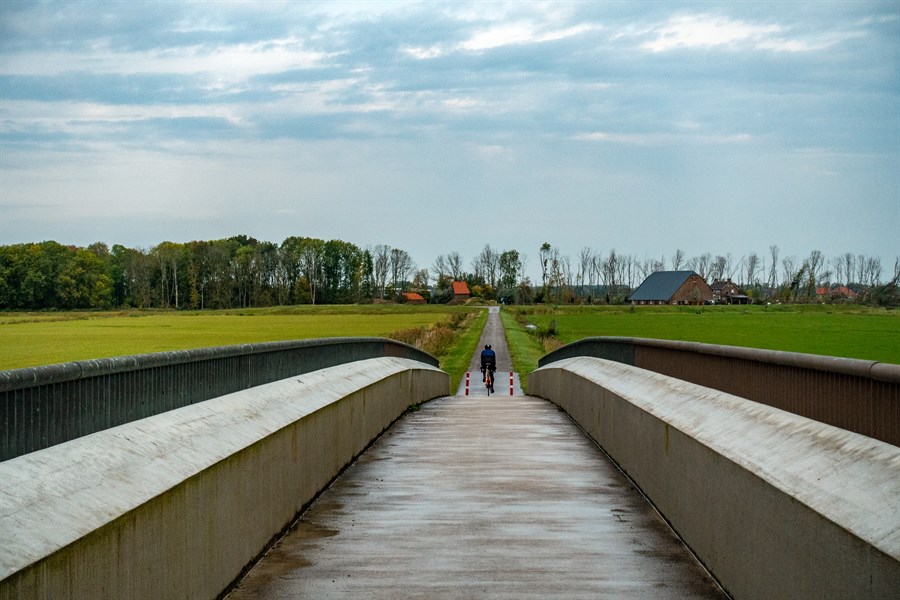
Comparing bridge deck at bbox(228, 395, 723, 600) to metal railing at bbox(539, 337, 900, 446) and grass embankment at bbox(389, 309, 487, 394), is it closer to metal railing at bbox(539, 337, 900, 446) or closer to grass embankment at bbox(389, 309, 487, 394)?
metal railing at bbox(539, 337, 900, 446)

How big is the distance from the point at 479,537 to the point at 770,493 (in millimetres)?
3283

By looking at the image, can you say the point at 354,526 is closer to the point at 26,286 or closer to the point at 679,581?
the point at 679,581

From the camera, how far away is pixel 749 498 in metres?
6.33

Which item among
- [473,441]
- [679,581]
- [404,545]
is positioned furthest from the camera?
[473,441]

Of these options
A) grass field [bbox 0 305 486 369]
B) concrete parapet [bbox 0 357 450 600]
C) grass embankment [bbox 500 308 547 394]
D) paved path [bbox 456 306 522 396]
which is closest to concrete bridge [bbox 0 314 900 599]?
concrete parapet [bbox 0 357 450 600]

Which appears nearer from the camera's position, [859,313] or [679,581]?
[679,581]

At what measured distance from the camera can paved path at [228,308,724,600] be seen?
23.4ft

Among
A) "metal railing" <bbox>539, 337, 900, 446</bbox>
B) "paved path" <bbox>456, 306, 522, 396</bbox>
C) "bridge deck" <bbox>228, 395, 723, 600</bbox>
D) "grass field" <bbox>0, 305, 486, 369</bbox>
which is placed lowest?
"paved path" <bbox>456, 306, 522, 396</bbox>

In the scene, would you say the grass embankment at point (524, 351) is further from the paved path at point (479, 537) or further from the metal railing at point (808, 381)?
the metal railing at point (808, 381)

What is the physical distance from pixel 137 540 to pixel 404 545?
11.3ft

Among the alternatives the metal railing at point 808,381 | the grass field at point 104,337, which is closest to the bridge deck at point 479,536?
the metal railing at point 808,381

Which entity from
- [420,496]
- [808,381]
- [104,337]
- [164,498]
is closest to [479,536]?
[420,496]

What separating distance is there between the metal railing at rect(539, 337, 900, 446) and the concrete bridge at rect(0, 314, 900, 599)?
3 cm

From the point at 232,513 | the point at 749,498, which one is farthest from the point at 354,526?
the point at 749,498
